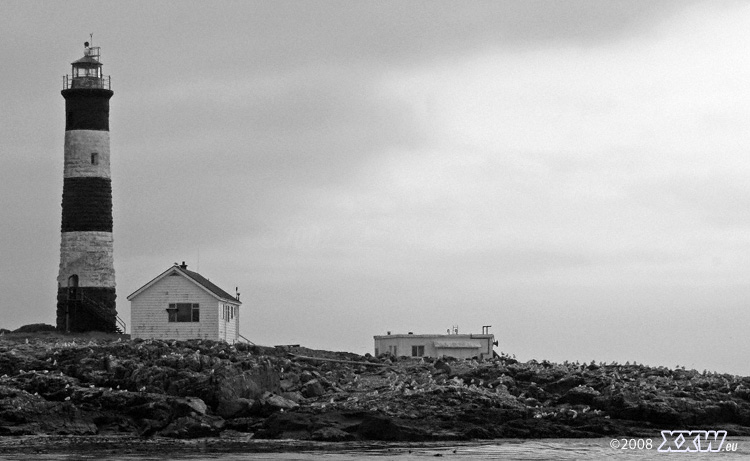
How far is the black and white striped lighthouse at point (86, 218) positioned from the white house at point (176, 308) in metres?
2.28

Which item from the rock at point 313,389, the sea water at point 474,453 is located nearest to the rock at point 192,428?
the sea water at point 474,453

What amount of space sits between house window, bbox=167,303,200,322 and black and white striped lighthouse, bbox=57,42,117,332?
3.27 m

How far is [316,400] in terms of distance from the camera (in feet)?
148

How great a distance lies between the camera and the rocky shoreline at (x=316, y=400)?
4194 centimetres

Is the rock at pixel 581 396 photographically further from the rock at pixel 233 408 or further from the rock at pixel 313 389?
the rock at pixel 233 408

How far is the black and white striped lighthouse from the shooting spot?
5572 cm

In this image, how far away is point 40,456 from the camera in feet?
120

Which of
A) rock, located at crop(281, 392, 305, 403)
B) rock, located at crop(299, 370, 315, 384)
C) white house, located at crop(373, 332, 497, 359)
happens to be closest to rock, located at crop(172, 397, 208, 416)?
rock, located at crop(281, 392, 305, 403)

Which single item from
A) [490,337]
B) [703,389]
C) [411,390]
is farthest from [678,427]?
[490,337]

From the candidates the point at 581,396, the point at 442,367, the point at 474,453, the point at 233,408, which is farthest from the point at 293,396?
the point at 474,453

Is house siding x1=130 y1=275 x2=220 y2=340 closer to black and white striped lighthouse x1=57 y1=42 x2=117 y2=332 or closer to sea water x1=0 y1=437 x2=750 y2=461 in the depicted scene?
black and white striped lighthouse x1=57 y1=42 x2=117 y2=332

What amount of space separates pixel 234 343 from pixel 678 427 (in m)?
17.5

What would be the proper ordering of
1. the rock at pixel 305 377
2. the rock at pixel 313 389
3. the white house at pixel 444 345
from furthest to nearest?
1. the white house at pixel 444 345
2. the rock at pixel 305 377
3. the rock at pixel 313 389

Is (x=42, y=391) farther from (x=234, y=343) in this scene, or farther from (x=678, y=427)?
(x=678, y=427)
